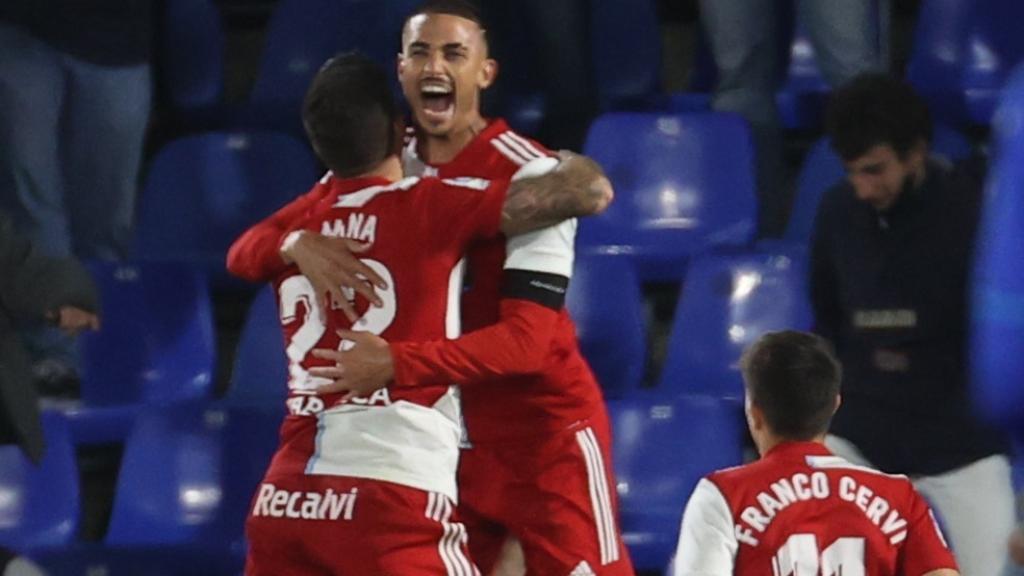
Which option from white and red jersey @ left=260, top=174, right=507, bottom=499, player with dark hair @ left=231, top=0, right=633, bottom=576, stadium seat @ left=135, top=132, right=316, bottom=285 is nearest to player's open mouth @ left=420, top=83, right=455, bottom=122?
player with dark hair @ left=231, top=0, right=633, bottom=576

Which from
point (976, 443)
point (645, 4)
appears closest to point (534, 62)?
point (645, 4)

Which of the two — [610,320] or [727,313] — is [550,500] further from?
[727,313]

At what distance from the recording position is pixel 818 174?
19.4 ft

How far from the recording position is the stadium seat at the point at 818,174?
5848 mm

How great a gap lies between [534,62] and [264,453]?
1.98m

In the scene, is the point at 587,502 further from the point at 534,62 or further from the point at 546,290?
the point at 534,62

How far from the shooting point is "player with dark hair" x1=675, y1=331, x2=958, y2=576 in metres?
3.60

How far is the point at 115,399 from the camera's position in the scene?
19.2ft

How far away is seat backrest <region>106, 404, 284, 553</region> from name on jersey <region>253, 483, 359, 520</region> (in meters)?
1.48

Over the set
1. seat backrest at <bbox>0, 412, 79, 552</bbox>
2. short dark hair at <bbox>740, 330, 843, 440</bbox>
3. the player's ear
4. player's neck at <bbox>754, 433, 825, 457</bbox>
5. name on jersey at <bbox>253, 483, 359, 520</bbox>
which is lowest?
seat backrest at <bbox>0, 412, 79, 552</bbox>

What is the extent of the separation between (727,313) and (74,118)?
2.07m

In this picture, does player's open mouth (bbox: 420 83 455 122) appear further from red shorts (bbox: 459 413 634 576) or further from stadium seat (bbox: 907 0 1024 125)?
stadium seat (bbox: 907 0 1024 125)

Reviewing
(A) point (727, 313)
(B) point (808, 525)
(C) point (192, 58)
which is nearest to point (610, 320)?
(A) point (727, 313)

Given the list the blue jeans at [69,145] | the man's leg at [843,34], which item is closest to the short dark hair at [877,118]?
the man's leg at [843,34]
